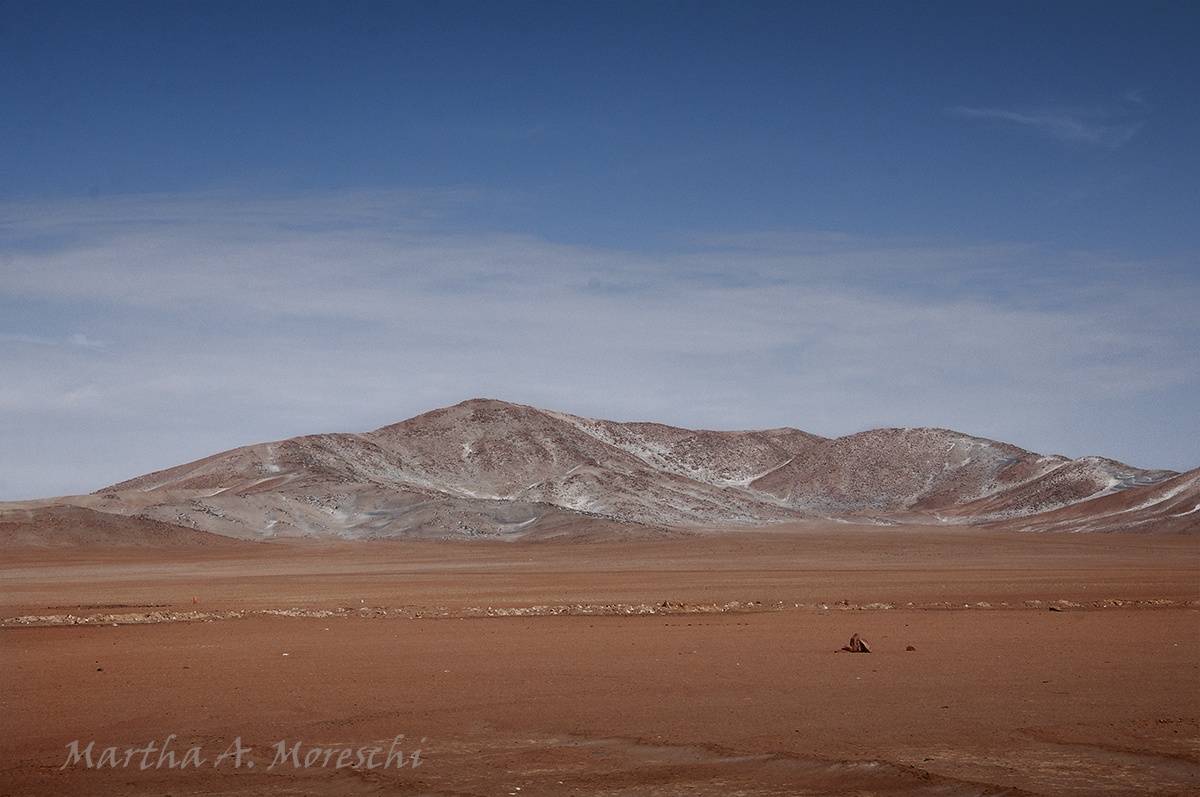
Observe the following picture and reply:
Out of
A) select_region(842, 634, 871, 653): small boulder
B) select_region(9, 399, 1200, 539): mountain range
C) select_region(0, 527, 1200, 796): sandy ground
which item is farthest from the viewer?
select_region(9, 399, 1200, 539): mountain range

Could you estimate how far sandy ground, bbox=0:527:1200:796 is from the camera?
9570 mm

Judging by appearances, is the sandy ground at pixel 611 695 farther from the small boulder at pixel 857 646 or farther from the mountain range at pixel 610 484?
the mountain range at pixel 610 484

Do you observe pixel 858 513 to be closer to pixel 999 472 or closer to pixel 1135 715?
pixel 999 472

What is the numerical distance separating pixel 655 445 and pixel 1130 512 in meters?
58.8

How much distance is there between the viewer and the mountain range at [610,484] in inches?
3199

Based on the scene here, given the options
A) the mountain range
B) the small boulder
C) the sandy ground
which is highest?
the mountain range

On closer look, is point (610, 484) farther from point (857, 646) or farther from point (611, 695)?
point (611, 695)

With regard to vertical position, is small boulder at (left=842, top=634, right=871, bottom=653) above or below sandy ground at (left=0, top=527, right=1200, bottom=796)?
above

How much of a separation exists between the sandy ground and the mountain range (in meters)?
51.5

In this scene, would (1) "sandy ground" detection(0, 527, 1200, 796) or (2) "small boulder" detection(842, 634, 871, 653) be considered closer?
(1) "sandy ground" detection(0, 527, 1200, 796)

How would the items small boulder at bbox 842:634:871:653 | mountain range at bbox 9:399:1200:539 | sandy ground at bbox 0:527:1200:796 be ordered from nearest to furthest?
sandy ground at bbox 0:527:1200:796
small boulder at bbox 842:634:871:653
mountain range at bbox 9:399:1200:539

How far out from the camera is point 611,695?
519 inches

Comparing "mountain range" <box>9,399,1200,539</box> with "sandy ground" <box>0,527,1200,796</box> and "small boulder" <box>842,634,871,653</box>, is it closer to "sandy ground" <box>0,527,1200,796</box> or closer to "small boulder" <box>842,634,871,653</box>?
"sandy ground" <box>0,527,1200,796</box>

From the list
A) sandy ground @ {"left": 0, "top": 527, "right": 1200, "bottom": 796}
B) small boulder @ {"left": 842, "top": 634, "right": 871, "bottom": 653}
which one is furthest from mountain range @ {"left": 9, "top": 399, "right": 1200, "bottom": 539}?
small boulder @ {"left": 842, "top": 634, "right": 871, "bottom": 653}
